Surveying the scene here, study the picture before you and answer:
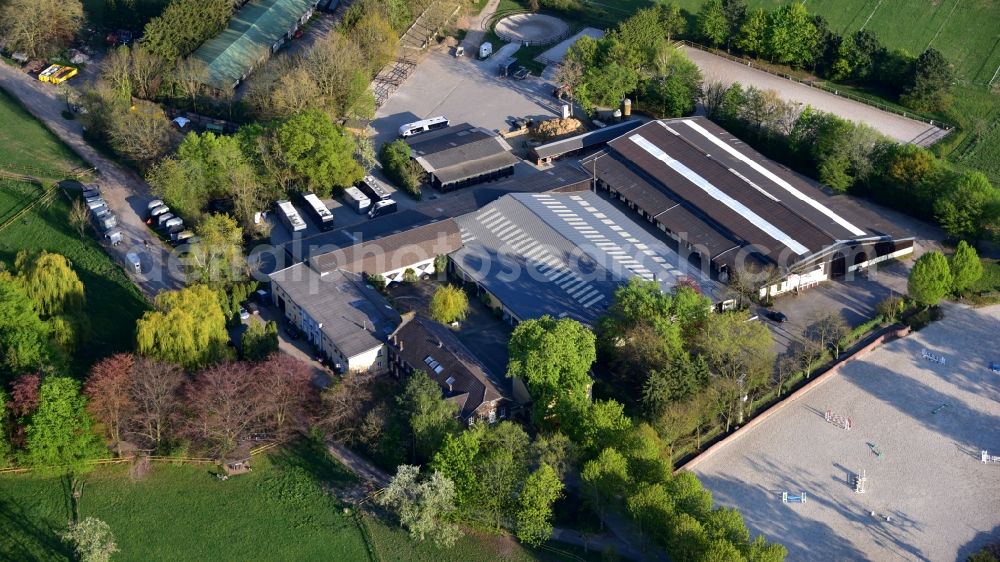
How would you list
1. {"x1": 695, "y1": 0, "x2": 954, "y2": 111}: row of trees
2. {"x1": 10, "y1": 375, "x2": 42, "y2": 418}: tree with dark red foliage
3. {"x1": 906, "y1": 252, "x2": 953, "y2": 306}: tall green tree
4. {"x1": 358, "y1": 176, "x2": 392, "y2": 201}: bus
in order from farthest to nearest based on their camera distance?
{"x1": 695, "y1": 0, "x2": 954, "y2": 111}: row of trees
{"x1": 358, "y1": 176, "x2": 392, "y2": 201}: bus
{"x1": 906, "y1": 252, "x2": 953, "y2": 306}: tall green tree
{"x1": 10, "y1": 375, "x2": 42, "y2": 418}: tree with dark red foliage

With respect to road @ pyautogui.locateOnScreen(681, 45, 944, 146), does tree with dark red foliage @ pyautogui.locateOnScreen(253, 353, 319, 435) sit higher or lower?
lower

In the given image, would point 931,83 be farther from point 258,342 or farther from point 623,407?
point 258,342

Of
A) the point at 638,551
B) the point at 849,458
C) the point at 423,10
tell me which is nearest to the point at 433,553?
the point at 638,551

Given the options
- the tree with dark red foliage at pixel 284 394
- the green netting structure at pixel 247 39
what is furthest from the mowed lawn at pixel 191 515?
the green netting structure at pixel 247 39

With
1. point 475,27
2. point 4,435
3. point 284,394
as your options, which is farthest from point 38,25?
point 284,394

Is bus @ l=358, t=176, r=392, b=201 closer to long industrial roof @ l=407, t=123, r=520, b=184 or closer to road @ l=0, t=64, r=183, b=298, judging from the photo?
long industrial roof @ l=407, t=123, r=520, b=184

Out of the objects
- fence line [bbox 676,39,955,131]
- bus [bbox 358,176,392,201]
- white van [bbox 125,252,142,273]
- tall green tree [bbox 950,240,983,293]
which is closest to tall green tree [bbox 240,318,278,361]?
white van [bbox 125,252,142,273]

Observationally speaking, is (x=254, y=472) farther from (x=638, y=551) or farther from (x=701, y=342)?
(x=701, y=342)
